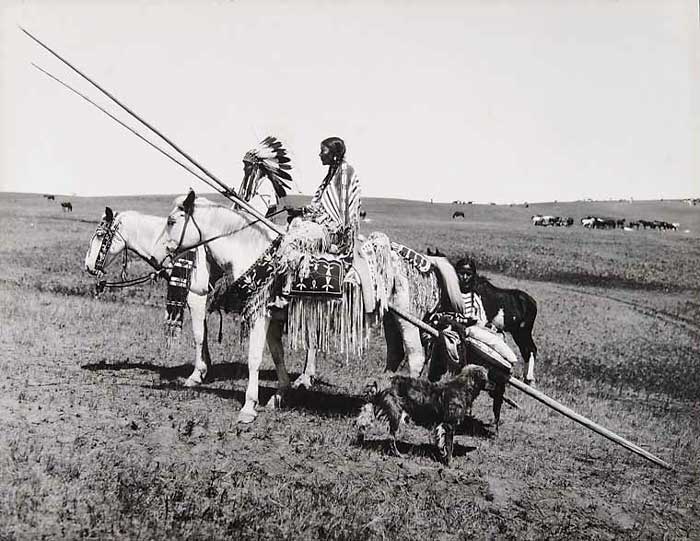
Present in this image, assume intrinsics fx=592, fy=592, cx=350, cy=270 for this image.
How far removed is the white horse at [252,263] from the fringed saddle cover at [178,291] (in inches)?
17.9

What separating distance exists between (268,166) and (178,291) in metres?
1.74

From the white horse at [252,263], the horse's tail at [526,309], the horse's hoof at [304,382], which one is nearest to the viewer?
the white horse at [252,263]

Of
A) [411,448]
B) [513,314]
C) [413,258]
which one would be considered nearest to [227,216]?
[413,258]

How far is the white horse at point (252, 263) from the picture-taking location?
578cm

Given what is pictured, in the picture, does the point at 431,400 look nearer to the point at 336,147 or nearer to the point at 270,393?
the point at 336,147

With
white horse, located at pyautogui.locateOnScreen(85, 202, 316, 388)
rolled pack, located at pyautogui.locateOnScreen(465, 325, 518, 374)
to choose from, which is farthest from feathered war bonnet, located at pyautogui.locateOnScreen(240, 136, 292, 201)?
rolled pack, located at pyautogui.locateOnScreen(465, 325, 518, 374)

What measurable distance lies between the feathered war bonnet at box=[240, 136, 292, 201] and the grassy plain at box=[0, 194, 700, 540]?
2313mm

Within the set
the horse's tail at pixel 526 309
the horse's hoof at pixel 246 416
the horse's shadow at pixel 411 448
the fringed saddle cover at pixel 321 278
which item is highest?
the fringed saddle cover at pixel 321 278

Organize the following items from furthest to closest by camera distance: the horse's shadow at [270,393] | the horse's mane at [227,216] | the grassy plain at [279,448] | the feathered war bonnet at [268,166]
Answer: the feathered war bonnet at [268,166]
the horse's shadow at [270,393]
the horse's mane at [227,216]
the grassy plain at [279,448]

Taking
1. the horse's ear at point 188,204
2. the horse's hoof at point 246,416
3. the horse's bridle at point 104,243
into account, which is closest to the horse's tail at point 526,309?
the horse's hoof at point 246,416

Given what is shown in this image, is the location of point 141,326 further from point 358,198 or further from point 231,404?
point 358,198

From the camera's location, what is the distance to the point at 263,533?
3898mm

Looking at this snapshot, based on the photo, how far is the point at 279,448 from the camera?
5098mm

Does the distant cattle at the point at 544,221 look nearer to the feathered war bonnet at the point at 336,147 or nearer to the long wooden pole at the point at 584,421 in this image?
the long wooden pole at the point at 584,421
